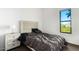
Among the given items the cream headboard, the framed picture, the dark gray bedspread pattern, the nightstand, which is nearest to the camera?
the dark gray bedspread pattern

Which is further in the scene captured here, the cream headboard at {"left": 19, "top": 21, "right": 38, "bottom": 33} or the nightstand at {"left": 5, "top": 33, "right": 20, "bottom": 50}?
the cream headboard at {"left": 19, "top": 21, "right": 38, "bottom": 33}

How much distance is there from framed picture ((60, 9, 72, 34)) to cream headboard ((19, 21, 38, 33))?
5.71 ft

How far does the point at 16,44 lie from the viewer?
10.2 feet

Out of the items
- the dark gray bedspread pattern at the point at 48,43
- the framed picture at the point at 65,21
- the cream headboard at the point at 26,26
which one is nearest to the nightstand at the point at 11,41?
the cream headboard at the point at 26,26

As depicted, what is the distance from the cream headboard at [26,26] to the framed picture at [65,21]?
1.74 meters

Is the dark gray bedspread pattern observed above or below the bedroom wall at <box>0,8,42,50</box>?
below

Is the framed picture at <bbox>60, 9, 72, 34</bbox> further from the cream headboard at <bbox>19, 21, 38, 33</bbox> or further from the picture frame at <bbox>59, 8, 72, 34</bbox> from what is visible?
the cream headboard at <bbox>19, 21, 38, 33</bbox>

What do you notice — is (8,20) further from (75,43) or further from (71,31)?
(75,43)

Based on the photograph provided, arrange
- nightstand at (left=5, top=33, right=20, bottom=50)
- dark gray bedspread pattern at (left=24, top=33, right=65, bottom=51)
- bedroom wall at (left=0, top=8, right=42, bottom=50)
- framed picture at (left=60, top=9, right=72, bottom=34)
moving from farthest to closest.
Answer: bedroom wall at (left=0, top=8, right=42, bottom=50)
nightstand at (left=5, top=33, right=20, bottom=50)
framed picture at (left=60, top=9, right=72, bottom=34)
dark gray bedspread pattern at (left=24, top=33, right=65, bottom=51)

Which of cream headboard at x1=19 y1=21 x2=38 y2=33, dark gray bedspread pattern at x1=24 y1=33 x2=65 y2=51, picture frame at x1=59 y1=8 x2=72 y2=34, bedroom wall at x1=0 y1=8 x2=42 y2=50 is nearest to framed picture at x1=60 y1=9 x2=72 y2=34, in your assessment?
picture frame at x1=59 y1=8 x2=72 y2=34

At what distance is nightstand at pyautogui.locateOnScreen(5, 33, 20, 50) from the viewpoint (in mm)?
2801
